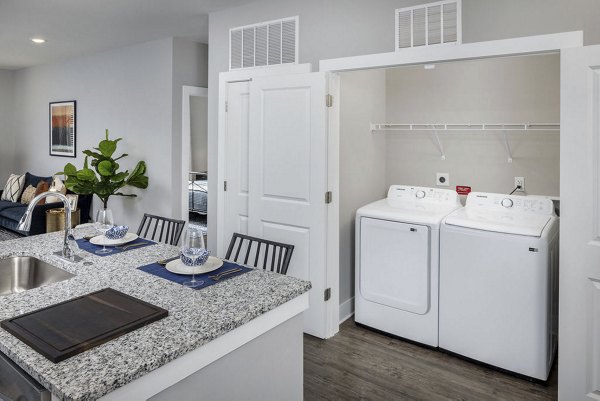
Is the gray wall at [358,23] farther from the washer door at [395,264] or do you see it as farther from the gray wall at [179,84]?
the gray wall at [179,84]

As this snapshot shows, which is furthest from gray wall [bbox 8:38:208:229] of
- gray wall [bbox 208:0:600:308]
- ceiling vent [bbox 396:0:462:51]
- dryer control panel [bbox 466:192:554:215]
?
dryer control panel [bbox 466:192:554:215]

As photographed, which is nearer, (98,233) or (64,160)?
(98,233)

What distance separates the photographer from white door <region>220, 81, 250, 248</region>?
3.42 meters

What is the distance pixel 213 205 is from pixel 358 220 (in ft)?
4.55

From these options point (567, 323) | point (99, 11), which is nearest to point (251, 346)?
point (567, 323)

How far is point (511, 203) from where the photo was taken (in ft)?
9.66

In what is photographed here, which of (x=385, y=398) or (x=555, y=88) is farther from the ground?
(x=555, y=88)

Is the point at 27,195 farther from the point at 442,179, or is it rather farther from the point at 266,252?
the point at 442,179

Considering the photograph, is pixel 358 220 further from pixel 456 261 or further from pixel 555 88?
pixel 555 88

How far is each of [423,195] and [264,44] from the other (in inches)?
69.9

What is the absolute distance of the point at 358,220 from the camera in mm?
3266

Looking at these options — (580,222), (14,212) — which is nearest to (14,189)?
(14,212)

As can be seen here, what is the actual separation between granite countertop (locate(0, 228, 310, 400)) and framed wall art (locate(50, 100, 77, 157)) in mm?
4608

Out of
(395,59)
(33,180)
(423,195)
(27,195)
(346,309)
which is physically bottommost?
(346,309)
